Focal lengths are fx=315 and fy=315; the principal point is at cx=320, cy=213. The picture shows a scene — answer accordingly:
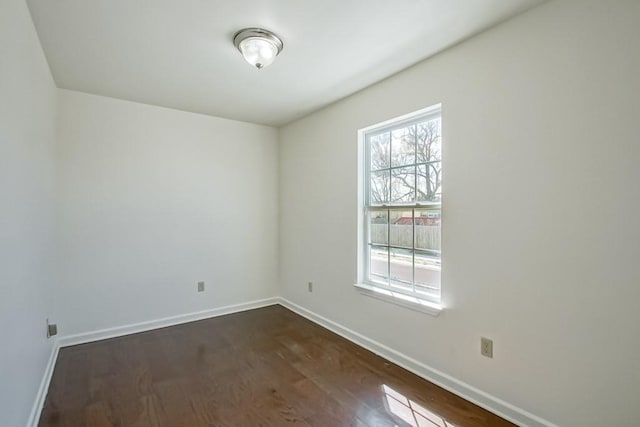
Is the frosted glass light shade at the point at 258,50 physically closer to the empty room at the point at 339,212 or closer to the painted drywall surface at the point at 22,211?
the empty room at the point at 339,212

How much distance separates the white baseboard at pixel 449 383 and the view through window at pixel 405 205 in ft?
1.70

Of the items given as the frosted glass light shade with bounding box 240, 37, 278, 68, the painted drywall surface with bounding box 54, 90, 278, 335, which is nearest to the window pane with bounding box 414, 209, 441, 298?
the frosted glass light shade with bounding box 240, 37, 278, 68

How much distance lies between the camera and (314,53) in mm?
2328

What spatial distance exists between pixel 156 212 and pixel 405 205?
2.68 metres

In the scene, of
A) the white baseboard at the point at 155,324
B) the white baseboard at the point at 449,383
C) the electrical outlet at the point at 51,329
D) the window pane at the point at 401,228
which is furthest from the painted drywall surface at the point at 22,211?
the window pane at the point at 401,228

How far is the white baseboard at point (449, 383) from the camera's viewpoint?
1872 millimetres

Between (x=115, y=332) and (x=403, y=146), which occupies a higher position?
(x=403, y=146)

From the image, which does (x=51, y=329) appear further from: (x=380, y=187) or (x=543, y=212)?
(x=543, y=212)

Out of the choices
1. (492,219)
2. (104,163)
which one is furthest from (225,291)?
(492,219)

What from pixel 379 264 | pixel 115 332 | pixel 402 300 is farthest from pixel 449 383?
pixel 115 332

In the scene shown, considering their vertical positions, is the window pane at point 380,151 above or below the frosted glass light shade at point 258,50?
below

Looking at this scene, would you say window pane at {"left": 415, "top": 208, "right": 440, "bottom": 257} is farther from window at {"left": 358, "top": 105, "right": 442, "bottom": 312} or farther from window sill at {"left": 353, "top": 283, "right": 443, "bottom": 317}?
window sill at {"left": 353, "top": 283, "right": 443, "bottom": 317}

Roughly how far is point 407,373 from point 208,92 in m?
3.08

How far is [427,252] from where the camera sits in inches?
98.5
